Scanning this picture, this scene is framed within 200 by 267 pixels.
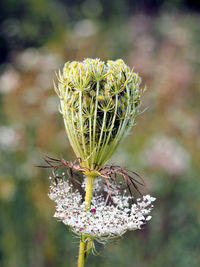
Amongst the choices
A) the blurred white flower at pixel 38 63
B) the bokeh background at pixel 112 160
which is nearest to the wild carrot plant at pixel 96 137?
the bokeh background at pixel 112 160

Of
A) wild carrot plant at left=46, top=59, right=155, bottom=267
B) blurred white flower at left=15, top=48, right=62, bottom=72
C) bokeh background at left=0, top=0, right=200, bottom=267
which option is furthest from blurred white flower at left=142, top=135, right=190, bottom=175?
wild carrot plant at left=46, top=59, right=155, bottom=267

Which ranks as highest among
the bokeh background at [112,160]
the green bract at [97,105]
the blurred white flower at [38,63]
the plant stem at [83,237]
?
the blurred white flower at [38,63]

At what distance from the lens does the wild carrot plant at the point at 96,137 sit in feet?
5.87

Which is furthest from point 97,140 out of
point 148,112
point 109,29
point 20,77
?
point 109,29

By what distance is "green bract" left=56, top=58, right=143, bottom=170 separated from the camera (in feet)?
6.16

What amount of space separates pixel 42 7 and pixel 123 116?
14569 mm

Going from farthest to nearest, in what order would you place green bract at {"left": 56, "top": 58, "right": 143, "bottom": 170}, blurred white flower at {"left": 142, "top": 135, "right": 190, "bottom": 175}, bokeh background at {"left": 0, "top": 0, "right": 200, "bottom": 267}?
blurred white flower at {"left": 142, "top": 135, "right": 190, "bottom": 175}
bokeh background at {"left": 0, "top": 0, "right": 200, "bottom": 267}
green bract at {"left": 56, "top": 58, "right": 143, "bottom": 170}

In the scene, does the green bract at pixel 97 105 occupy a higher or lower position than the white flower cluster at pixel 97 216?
higher

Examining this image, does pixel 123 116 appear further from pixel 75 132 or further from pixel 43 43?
pixel 43 43

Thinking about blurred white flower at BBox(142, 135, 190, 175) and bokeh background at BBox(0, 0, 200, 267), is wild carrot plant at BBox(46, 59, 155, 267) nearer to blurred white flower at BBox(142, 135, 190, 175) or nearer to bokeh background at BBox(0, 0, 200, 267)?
bokeh background at BBox(0, 0, 200, 267)

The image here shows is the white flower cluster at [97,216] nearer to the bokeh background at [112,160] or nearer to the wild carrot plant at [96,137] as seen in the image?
the wild carrot plant at [96,137]

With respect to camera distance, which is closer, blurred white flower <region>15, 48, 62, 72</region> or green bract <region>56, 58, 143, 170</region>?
green bract <region>56, 58, 143, 170</region>

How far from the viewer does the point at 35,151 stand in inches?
268

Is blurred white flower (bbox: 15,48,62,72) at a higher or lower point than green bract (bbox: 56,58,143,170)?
higher
